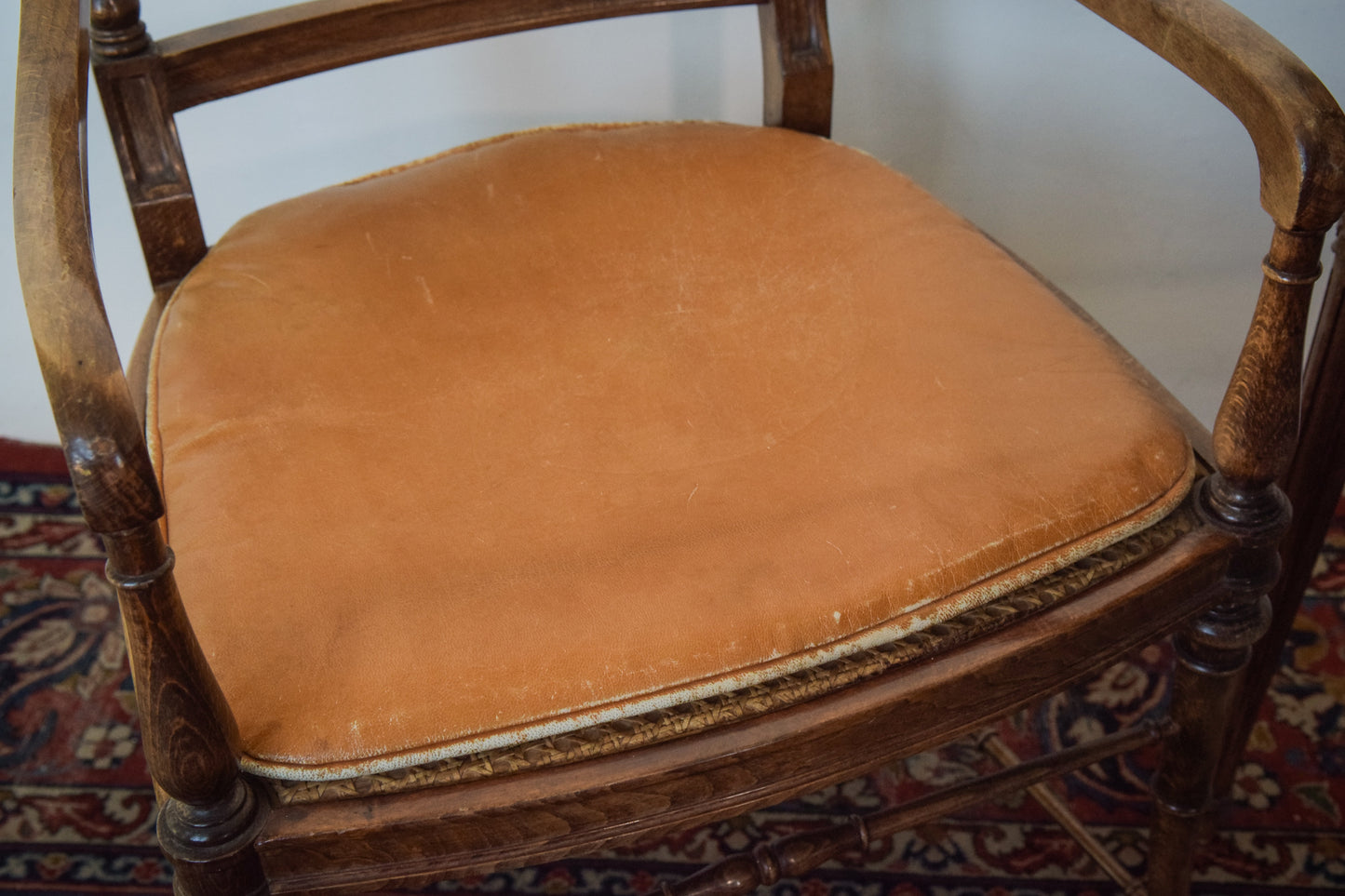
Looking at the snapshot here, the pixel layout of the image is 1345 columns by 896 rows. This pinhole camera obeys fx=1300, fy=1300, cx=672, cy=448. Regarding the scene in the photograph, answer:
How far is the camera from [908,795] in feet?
3.68

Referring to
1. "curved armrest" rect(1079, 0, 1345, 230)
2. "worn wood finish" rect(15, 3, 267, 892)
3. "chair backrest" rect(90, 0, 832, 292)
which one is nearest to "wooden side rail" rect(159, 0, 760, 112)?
"chair backrest" rect(90, 0, 832, 292)

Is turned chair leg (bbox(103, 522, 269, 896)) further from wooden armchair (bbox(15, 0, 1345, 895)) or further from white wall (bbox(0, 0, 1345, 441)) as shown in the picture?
white wall (bbox(0, 0, 1345, 441))

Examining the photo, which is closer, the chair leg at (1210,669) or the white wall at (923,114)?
the chair leg at (1210,669)

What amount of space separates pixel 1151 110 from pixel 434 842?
0.96 meters

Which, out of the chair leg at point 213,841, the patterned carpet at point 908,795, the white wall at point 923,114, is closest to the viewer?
the chair leg at point 213,841

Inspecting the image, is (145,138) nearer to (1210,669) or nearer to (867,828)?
(867,828)

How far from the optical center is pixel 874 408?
0.70 metres

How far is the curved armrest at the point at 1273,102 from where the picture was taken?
0.57 meters

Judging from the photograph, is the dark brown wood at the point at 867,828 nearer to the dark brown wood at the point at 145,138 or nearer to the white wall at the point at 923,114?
the dark brown wood at the point at 145,138

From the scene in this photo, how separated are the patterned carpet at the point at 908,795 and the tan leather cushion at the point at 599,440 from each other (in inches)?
19.7

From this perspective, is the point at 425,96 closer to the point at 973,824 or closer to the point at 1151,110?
the point at 1151,110

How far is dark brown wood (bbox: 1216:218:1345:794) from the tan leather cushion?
0.21 metres

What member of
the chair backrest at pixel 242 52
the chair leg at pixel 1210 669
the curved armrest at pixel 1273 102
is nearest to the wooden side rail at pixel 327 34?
the chair backrest at pixel 242 52

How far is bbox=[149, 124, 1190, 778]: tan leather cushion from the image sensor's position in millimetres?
594
